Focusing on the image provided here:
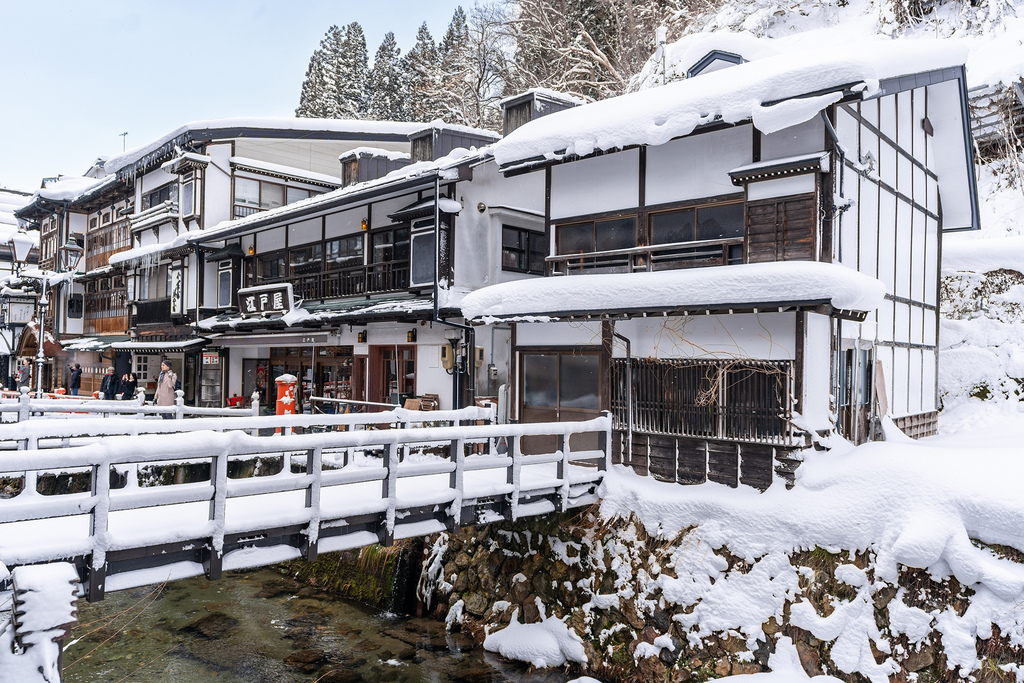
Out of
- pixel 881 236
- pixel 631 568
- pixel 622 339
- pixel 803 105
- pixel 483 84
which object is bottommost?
pixel 631 568

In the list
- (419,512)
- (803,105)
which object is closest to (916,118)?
(803,105)

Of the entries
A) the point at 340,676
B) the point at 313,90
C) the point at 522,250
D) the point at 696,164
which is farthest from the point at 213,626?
the point at 313,90

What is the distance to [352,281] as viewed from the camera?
20266 millimetres

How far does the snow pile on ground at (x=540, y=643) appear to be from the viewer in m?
10.6

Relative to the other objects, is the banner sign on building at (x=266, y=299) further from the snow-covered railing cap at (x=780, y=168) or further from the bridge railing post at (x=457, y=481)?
the snow-covered railing cap at (x=780, y=168)

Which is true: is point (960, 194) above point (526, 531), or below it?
above

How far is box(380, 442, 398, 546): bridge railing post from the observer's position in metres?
8.67

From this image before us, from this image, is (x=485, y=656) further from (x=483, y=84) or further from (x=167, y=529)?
(x=483, y=84)

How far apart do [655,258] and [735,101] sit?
308 centimetres

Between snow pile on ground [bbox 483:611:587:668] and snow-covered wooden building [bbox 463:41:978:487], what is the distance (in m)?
3.15

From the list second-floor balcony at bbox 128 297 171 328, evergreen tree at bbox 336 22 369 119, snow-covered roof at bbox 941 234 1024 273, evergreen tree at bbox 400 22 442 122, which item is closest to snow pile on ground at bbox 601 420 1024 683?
snow-covered roof at bbox 941 234 1024 273

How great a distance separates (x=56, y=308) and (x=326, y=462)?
99.7ft

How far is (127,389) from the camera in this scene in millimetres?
25703

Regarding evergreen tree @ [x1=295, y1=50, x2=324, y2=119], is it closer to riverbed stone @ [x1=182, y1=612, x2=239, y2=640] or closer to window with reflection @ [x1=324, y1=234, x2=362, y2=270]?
window with reflection @ [x1=324, y1=234, x2=362, y2=270]
